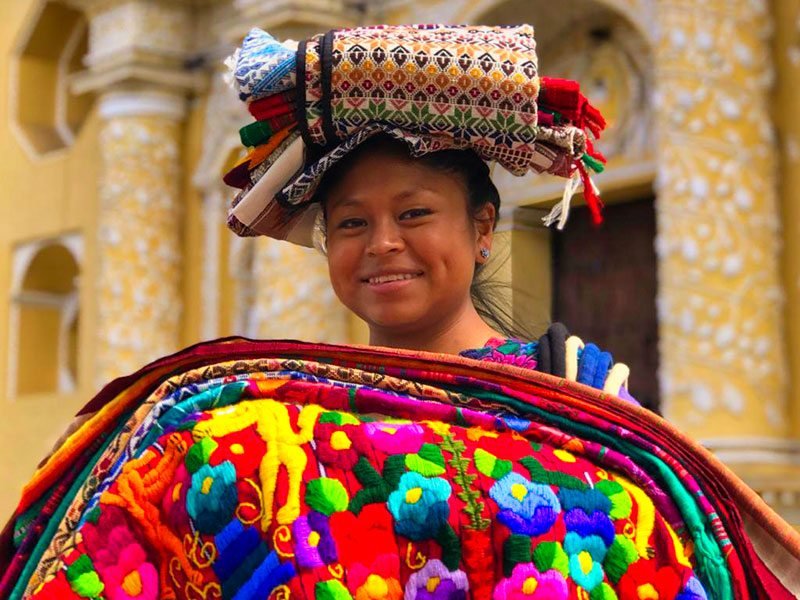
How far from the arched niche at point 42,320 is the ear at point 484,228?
10616 mm

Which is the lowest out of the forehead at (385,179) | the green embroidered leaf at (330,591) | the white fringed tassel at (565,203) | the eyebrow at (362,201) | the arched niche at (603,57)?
the green embroidered leaf at (330,591)

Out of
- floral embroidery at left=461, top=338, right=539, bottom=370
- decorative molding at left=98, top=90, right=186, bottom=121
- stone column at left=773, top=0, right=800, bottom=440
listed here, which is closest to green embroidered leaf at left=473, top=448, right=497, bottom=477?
floral embroidery at left=461, top=338, right=539, bottom=370

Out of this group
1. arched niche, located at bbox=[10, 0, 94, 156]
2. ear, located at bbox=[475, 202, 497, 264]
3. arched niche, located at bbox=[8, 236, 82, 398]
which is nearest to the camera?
ear, located at bbox=[475, 202, 497, 264]

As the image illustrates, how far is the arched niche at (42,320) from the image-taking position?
42.0 feet

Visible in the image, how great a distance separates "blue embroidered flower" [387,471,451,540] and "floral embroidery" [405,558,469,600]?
0.04 meters

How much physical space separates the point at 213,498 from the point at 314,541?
0.41 ft

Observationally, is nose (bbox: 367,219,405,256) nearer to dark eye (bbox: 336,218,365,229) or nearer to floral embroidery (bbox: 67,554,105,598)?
dark eye (bbox: 336,218,365,229)

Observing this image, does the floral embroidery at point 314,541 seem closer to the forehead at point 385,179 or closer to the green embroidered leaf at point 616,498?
the green embroidered leaf at point 616,498

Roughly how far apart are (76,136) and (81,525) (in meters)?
11.5

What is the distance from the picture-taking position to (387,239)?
2.12m

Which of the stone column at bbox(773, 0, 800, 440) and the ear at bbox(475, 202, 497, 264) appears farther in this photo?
the stone column at bbox(773, 0, 800, 440)

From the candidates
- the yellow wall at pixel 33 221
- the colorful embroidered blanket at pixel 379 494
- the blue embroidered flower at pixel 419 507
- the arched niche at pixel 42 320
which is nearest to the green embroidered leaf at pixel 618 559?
the colorful embroidered blanket at pixel 379 494

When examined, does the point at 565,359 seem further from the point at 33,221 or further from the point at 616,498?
the point at 33,221

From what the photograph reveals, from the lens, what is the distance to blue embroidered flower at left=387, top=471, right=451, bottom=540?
1675mm
